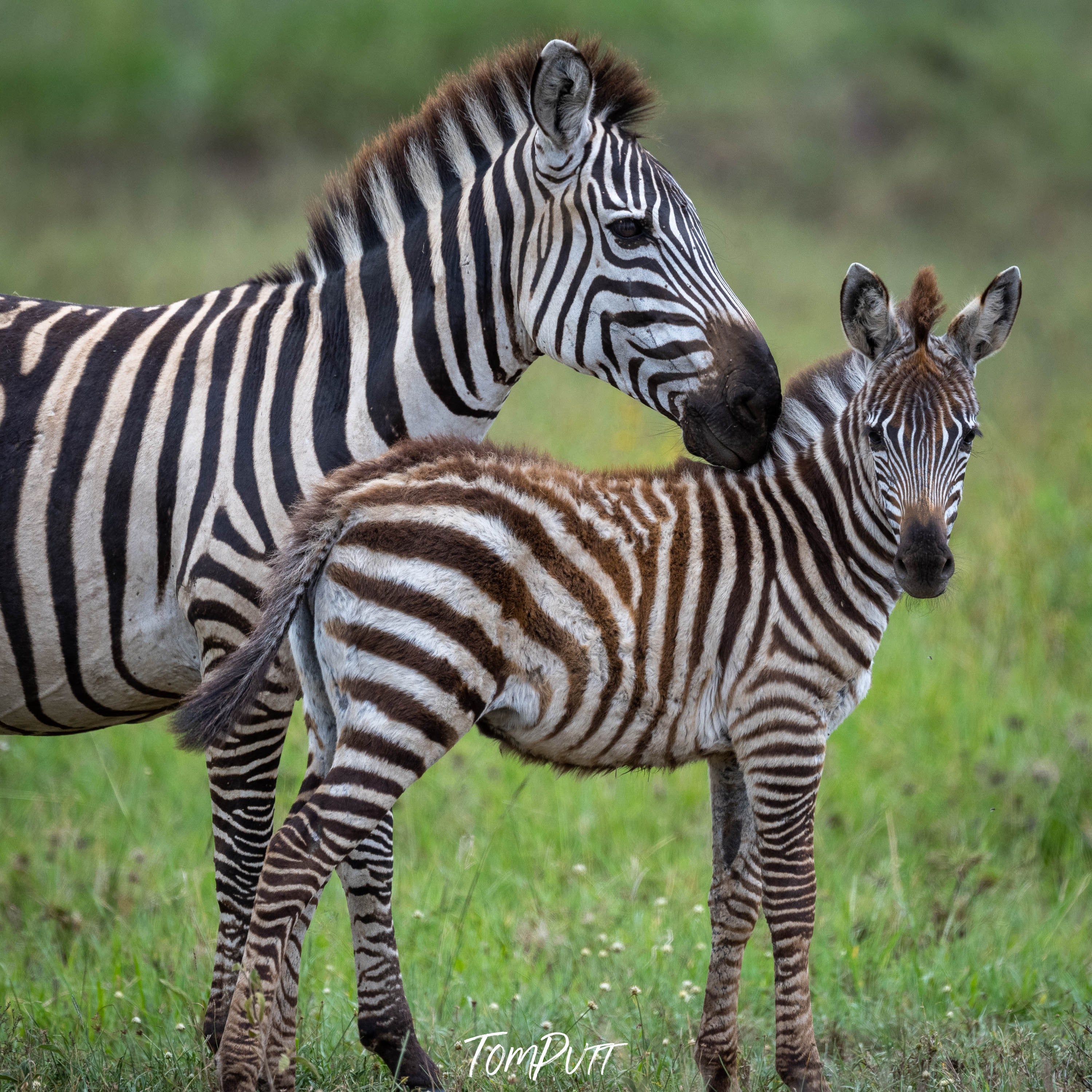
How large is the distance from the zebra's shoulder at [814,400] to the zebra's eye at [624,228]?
2.64 feet

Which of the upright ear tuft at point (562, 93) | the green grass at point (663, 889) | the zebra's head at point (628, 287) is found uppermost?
→ the upright ear tuft at point (562, 93)

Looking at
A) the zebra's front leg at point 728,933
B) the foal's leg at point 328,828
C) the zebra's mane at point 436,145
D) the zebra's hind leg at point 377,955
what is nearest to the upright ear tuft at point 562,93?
the zebra's mane at point 436,145

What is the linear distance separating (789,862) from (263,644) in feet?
5.98

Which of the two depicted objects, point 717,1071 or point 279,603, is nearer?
point 279,603

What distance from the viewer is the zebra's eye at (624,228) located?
13.3 ft

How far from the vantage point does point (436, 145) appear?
4.38 m

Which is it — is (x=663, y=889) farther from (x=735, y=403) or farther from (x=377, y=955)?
(x=735, y=403)

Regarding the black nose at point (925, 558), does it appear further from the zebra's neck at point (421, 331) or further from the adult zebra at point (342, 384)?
the zebra's neck at point (421, 331)

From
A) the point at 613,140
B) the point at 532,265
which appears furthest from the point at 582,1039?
the point at 613,140

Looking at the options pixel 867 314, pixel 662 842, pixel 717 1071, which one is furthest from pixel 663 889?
pixel 867 314

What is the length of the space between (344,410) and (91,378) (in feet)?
3.21

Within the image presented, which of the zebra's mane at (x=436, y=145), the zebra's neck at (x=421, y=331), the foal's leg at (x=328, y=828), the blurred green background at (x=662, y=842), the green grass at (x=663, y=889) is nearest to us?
the foal's leg at (x=328, y=828)

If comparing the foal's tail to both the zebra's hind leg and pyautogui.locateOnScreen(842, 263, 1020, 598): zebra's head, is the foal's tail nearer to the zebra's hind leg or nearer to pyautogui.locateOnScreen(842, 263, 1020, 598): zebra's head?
the zebra's hind leg

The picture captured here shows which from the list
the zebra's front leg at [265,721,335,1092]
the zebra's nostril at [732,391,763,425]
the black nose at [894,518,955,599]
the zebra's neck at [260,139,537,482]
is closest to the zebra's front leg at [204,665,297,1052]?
the zebra's front leg at [265,721,335,1092]
